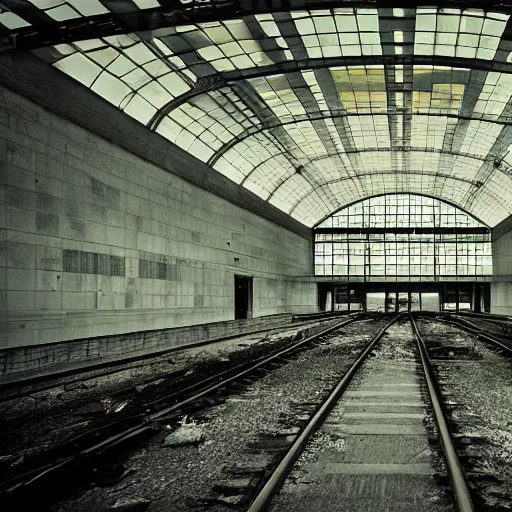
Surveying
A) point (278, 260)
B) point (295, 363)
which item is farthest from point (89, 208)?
point (278, 260)

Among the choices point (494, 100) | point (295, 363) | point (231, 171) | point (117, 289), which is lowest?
point (295, 363)

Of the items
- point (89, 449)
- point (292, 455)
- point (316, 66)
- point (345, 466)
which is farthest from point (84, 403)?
point (316, 66)

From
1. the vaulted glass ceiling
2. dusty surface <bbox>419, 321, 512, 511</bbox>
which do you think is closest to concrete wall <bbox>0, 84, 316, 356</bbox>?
the vaulted glass ceiling

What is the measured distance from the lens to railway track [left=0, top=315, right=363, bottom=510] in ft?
18.0

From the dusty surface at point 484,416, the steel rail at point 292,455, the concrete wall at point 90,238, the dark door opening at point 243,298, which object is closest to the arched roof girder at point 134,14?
the concrete wall at point 90,238

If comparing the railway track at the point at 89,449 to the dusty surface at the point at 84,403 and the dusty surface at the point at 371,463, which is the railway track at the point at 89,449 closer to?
the dusty surface at the point at 84,403

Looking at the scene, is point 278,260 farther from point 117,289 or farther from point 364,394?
point 364,394

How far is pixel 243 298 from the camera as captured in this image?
37.1 metres

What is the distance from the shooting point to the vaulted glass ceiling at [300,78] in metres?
19.0

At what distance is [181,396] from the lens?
1075cm

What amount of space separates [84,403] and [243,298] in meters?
26.5

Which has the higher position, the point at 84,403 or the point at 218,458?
the point at 218,458

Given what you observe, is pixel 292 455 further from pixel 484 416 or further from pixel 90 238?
pixel 90 238

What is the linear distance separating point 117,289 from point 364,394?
11.5m
